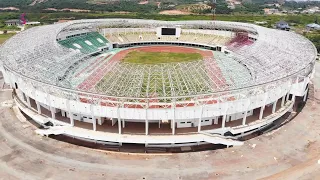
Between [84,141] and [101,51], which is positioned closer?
[84,141]

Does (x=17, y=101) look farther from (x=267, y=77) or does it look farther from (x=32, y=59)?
(x=267, y=77)

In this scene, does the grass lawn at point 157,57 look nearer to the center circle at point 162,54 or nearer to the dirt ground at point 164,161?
the center circle at point 162,54

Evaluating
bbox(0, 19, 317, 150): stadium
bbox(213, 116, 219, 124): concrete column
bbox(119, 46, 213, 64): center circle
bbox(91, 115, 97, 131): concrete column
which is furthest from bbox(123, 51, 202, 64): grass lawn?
bbox(91, 115, 97, 131): concrete column

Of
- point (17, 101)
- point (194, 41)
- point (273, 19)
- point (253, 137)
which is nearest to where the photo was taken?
point (253, 137)

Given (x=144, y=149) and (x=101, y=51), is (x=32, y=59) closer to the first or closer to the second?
(x=144, y=149)

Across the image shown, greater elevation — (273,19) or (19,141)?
(273,19)

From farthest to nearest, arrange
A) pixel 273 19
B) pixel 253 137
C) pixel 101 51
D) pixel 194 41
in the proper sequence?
pixel 273 19 < pixel 194 41 < pixel 101 51 < pixel 253 137

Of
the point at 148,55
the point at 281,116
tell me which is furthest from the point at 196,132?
the point at 148,55
